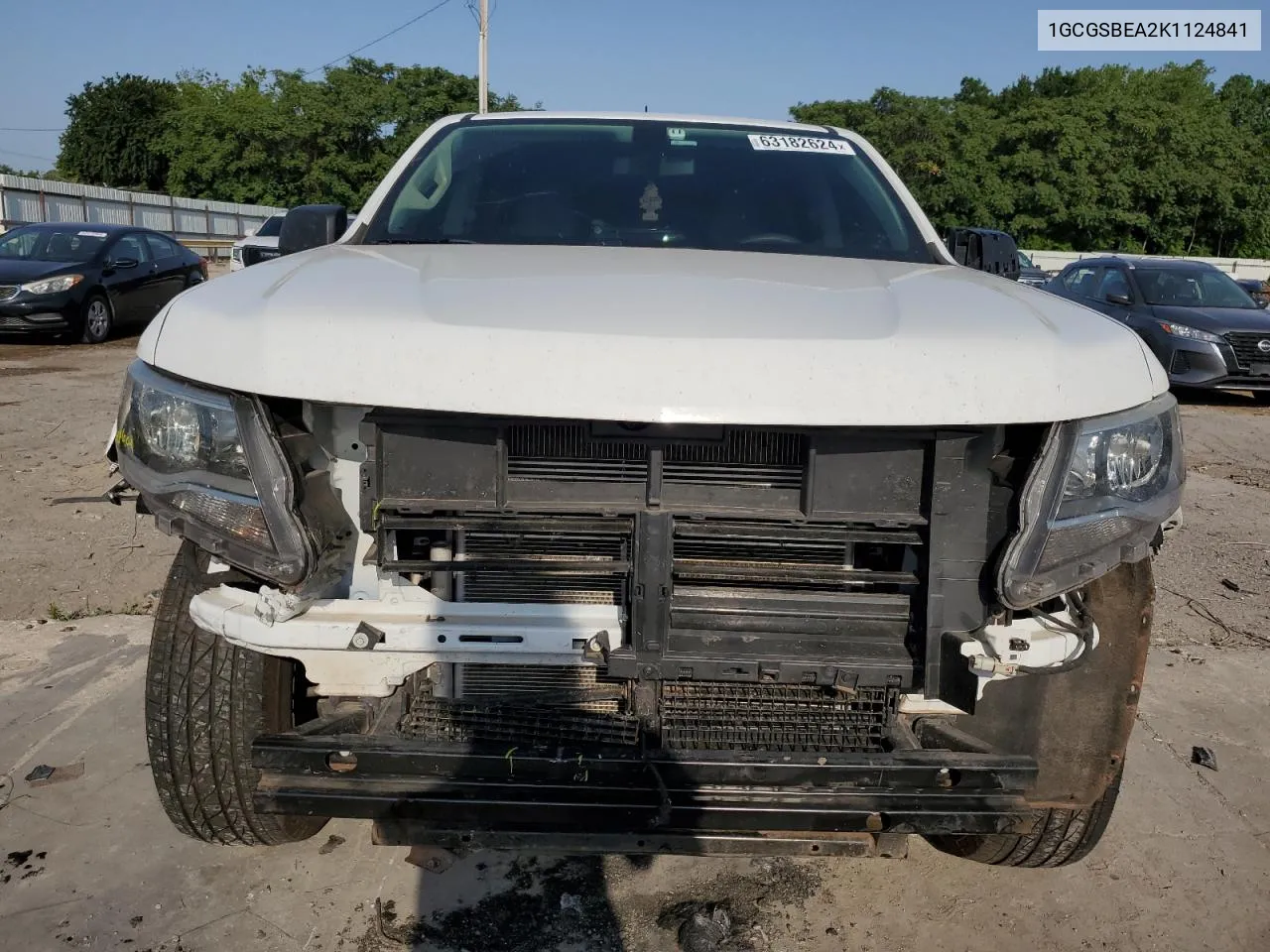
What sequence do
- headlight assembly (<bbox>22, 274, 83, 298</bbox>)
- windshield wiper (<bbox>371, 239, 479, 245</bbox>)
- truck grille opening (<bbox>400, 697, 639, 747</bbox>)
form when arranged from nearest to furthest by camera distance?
truck grille opening (<bbox>400, 697, 639, 747</bbox>) < windshield wiper (<bbox>371, 239, 479, 245</bbox>) < headlight assembly (<bbox>22, 274, 83, 298</bbox>)

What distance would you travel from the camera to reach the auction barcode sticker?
3.43m

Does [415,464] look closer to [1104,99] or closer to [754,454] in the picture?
[754,454]

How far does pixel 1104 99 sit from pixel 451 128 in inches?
1832

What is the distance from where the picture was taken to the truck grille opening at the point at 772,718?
6.96ft

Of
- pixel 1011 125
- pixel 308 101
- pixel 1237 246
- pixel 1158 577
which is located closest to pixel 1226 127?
pixel 1237 246

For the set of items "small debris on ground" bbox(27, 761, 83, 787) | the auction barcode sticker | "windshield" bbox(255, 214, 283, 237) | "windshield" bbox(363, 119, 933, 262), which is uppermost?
"windshield" bbox(255, 214, 283, 237)

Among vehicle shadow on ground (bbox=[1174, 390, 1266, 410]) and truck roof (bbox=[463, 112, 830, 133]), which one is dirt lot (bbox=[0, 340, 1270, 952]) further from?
vehicle shadow on ground (bbox=[1174, 390, 1266, 410])

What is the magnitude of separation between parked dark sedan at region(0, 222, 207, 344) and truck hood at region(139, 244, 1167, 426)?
10702 millimetres

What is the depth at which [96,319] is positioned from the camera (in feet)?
41.4

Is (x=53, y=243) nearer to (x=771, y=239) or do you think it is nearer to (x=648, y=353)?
(x=771, y=239)

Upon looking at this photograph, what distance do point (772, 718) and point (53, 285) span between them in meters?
12.6

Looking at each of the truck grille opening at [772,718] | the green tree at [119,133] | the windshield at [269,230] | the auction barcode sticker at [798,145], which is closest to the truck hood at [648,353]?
the truck grille opening at [772,718]

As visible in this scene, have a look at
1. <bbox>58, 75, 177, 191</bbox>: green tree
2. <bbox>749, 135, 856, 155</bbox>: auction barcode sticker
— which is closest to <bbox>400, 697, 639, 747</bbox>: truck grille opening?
<bbox>749, 135, 856, 155</bbox>: auction barcode sticker

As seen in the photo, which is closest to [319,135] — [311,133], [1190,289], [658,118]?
[311,133]
